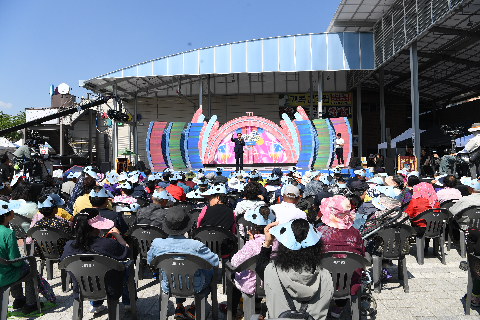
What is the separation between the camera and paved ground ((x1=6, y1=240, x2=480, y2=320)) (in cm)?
412

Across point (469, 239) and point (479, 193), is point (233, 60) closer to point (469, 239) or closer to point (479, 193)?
point (479, 193)

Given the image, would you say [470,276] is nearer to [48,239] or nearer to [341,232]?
[341,232]

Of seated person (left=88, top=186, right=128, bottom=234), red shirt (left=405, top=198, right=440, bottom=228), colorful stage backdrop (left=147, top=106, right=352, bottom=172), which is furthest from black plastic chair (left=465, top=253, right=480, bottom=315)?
colorful stage backdrop (left=147, top=106, right=352, bottom=172)

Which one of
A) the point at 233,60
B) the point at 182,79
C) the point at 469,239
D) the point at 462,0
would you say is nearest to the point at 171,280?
the point at 469,239

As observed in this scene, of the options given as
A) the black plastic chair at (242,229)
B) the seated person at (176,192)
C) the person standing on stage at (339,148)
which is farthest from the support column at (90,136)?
the black plastic chair at (242,229)

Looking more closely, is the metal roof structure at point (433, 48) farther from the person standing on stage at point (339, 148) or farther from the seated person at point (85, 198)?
the seated person at point (85, 198)

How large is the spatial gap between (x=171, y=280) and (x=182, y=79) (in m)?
24.6

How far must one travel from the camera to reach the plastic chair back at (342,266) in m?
3.37

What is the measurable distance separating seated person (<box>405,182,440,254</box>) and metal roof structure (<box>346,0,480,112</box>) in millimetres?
8029

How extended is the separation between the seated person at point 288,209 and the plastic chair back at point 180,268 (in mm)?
1078

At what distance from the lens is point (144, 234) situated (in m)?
4.91

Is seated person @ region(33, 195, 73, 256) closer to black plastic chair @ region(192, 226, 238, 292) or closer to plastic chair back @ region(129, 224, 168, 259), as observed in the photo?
plastic chair back @ region(129, 224, 168, 259)

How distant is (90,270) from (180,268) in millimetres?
786

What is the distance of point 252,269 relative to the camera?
11.6 feet
